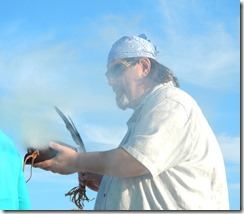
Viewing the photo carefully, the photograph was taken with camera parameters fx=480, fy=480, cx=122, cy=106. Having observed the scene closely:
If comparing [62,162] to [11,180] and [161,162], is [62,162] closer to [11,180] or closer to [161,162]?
[11,180]

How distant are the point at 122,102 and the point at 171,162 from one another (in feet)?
0.98

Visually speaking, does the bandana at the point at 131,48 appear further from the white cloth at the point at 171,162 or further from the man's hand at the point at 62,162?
the man's hand at the point at 62,162

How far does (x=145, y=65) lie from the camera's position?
1.46m

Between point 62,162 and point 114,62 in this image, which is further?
point 114,62

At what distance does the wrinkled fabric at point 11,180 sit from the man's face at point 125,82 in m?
0.35

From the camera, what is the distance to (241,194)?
4.55 ft

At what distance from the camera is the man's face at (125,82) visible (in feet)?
4.69

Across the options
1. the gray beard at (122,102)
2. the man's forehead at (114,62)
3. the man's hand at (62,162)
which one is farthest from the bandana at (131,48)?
the man's hand at (62,162)

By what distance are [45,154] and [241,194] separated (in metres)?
0.57

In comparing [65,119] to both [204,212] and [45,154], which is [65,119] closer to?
[45,154]

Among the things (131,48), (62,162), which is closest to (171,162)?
(62,162)

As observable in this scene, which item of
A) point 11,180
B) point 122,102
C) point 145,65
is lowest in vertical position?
point 11,180

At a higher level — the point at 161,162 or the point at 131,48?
the point at 131,48

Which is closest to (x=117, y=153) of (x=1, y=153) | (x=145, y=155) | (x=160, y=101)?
(x=145, y=155)
